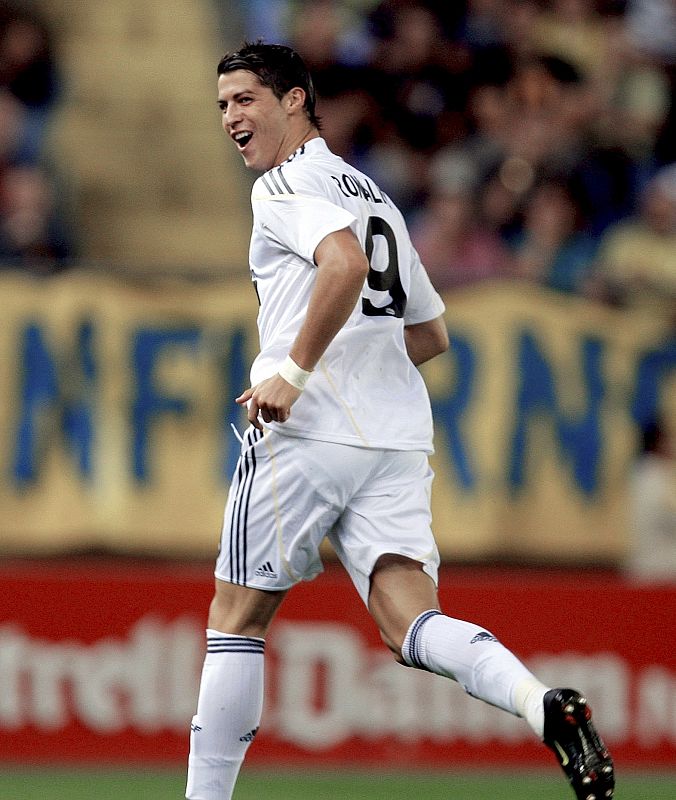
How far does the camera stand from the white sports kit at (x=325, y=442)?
4.01m

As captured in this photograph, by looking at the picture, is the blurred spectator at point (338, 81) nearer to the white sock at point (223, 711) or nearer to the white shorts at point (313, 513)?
the white shorts at point (313, 513)

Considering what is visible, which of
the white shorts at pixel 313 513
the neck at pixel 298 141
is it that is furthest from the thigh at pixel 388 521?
the neck at pixel 298 141

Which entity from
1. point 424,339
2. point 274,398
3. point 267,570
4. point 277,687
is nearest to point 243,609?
point 267,570

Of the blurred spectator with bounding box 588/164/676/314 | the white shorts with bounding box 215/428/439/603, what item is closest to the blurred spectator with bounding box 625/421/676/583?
the blurred spectator with bounding box 588/164/676/314

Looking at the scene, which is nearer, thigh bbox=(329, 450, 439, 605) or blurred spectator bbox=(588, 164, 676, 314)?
thigh bbox=(329, 450, 439, 605)

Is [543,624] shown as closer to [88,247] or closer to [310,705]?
[310,705]

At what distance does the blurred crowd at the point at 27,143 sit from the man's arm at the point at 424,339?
3509 millimetres

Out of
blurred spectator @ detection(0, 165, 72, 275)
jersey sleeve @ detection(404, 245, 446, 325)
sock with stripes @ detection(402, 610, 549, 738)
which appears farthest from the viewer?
blurred spectator @ detection(0, 165, 72, 275)

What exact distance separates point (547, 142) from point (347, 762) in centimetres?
379

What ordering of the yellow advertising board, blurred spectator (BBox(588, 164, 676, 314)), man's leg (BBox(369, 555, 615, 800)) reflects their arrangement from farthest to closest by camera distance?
blurred spectator (BBox(588, 164, 676, 314))
the yellow advertising board
man's leg (BBox(369, 555, 615, 800))

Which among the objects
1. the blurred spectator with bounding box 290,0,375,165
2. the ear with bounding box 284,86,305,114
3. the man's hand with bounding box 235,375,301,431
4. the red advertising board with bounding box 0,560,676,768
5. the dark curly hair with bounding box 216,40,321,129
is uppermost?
the blurred spectator with bounding box 290,0,375,165

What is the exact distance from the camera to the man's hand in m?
3.81

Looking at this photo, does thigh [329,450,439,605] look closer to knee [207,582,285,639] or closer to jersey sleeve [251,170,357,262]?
knee [207,582,285,639]

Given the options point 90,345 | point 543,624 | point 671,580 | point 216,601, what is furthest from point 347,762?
point 216,601
